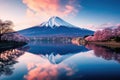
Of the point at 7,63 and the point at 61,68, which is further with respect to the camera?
the point at 7,63

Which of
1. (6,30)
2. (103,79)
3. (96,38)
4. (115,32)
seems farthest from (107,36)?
(103,79)

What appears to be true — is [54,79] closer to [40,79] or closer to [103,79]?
[40,79]

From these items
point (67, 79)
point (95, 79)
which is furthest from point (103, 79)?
point (67, 79)

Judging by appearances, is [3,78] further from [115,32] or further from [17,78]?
A: [115,32]

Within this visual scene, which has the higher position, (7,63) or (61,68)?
(61,68)

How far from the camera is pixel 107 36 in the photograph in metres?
89.9

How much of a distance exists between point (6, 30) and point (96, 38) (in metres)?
44.6

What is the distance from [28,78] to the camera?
1452 centimetres

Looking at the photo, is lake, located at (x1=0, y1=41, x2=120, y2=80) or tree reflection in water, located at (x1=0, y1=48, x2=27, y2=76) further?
tree reflection in water, located at (x1=0, y1=48, x2=27, y2=76)

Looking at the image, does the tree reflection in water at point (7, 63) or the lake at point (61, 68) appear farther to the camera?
the tree reflection in water at point (7, 63)

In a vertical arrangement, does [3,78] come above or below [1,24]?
below

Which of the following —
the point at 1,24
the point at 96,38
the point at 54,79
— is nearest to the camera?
the point at 54,79

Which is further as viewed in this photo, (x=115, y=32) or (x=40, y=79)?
(x=115, y=32)

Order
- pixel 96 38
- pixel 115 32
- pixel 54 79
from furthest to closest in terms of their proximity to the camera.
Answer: pixel 96 38 → pixel 115 32 → pixel 54 79
